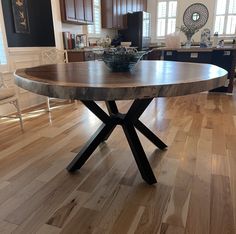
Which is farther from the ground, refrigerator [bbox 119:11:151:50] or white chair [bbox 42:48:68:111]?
refrigerator [bbox 119:11:151:50]

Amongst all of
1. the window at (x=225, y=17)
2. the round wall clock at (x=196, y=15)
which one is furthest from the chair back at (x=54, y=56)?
the window at (x=225, y=17)

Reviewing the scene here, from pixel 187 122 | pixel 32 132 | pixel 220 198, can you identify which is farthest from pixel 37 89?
pixel 187 122

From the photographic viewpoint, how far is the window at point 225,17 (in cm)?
655

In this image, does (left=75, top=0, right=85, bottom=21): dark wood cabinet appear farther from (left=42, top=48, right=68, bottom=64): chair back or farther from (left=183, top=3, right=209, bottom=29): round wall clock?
(left=183, top=3, right=209, bottom=29): round wall clock

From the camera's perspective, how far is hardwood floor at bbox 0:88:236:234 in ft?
3.83

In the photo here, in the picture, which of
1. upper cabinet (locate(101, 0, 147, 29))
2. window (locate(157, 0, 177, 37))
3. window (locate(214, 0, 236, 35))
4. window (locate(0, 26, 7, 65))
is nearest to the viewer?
window (locate(0, 26, 7, 65))

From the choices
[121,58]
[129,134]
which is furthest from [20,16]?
[129,134]

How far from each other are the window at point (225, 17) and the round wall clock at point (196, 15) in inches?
15.0

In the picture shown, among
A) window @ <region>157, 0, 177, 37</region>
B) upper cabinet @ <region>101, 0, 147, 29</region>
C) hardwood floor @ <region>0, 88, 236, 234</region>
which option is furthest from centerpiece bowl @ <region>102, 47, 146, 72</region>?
window @ <region>157, 0, 177, 37</region>

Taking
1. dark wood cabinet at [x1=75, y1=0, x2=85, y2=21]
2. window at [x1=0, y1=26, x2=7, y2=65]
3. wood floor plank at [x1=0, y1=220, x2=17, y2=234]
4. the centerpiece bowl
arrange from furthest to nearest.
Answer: dark wood cabinet at [x1=75, y1=0, x2=85, y2=21], window at [x1=0, y1=26, x2=7, y2=65], the centerpiece bowl, wood floor plank at [x1=0, y1=220, x2=17, y2=234]

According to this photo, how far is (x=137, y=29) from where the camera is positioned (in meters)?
6.06

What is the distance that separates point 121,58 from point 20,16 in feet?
8.54

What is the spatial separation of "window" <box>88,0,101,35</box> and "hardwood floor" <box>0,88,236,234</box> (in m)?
3.07

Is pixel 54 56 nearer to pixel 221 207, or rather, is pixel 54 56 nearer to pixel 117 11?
pixel 117 11
